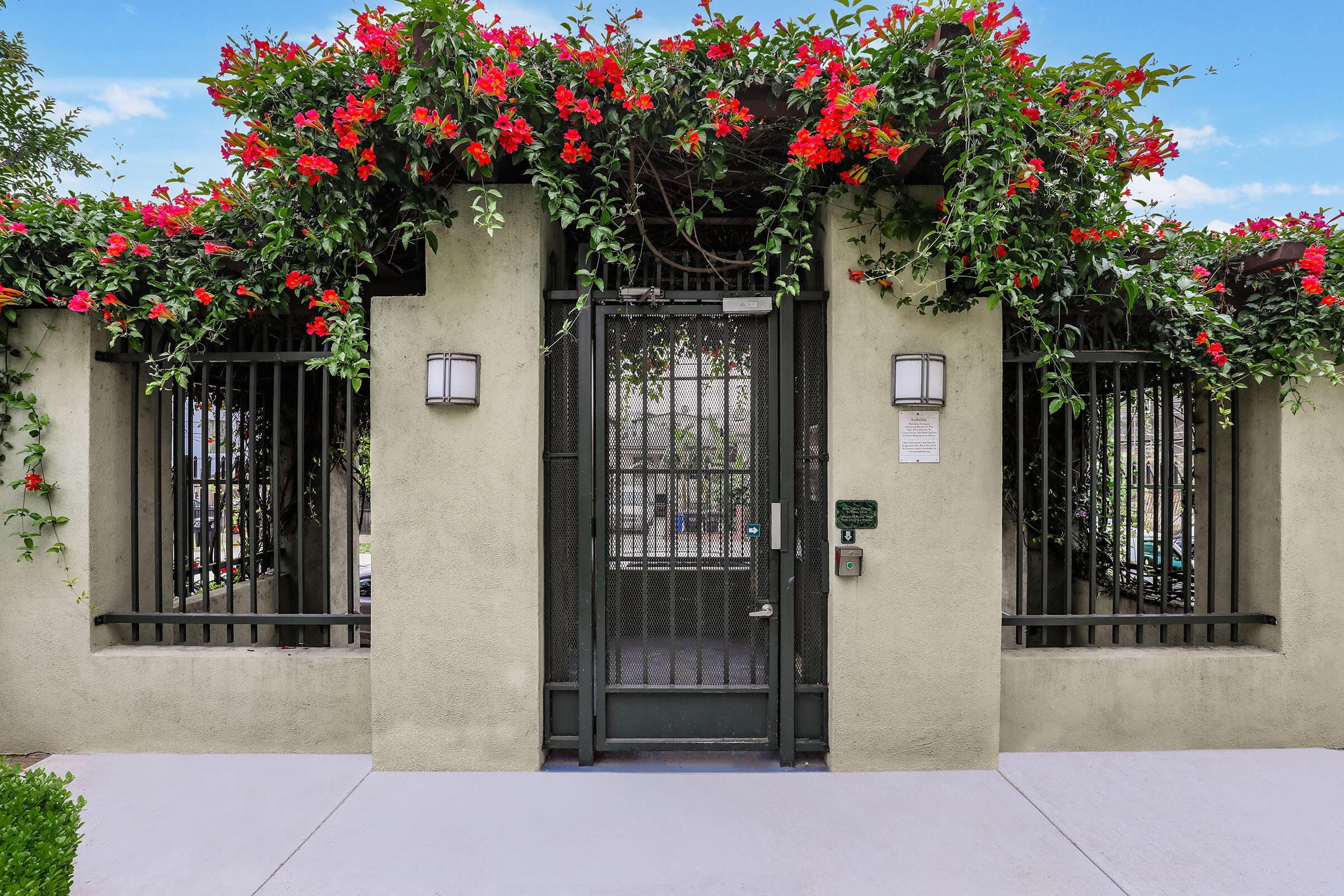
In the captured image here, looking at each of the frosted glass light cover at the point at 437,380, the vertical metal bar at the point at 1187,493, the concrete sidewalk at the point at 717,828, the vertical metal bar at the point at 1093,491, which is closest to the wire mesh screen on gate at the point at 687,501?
the concrete sidewalk at the point at 717,828

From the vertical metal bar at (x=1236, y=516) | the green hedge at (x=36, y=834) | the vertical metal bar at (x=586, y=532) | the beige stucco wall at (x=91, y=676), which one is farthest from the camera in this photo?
the vertical metal bar at (x=1236, y=516)

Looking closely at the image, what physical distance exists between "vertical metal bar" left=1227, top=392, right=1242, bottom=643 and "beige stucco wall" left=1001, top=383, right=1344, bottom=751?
16 cm

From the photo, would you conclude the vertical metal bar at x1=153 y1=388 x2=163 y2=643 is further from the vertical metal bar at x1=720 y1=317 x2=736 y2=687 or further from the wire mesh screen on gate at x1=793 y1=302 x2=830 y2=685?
the wire mesh screen on gate at x1=793 y1=302 x2=830 y2=685

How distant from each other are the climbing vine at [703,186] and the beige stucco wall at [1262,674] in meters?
0.52

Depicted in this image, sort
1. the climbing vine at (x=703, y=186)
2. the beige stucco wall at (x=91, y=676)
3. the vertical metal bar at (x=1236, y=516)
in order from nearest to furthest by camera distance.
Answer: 1. the climbing vine at (x=703, y=186)
2. the beige stucco wall at (x=91, y=676)
3. the vertical metal bar at (x=1236, y=516)

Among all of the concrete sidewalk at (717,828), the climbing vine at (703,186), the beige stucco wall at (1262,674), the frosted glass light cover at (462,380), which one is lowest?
the concrete sidewalk at (717,828)

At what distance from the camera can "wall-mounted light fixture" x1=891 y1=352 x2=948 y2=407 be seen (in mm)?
3416

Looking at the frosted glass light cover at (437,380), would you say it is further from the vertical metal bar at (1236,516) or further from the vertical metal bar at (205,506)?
the vertical metal bar at (1236,516)

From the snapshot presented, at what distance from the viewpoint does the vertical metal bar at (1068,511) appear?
12.5 feet

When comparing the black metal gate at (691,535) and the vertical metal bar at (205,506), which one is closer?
the black metal gate at (691,535)

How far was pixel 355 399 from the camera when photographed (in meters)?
4.91

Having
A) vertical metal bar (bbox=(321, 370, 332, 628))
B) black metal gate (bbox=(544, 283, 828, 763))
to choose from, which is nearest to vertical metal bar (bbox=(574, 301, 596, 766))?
black metal gate (bbox=(544, 283, 828, 763))

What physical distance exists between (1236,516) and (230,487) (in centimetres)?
595

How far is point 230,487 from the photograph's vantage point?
3.95 meters
